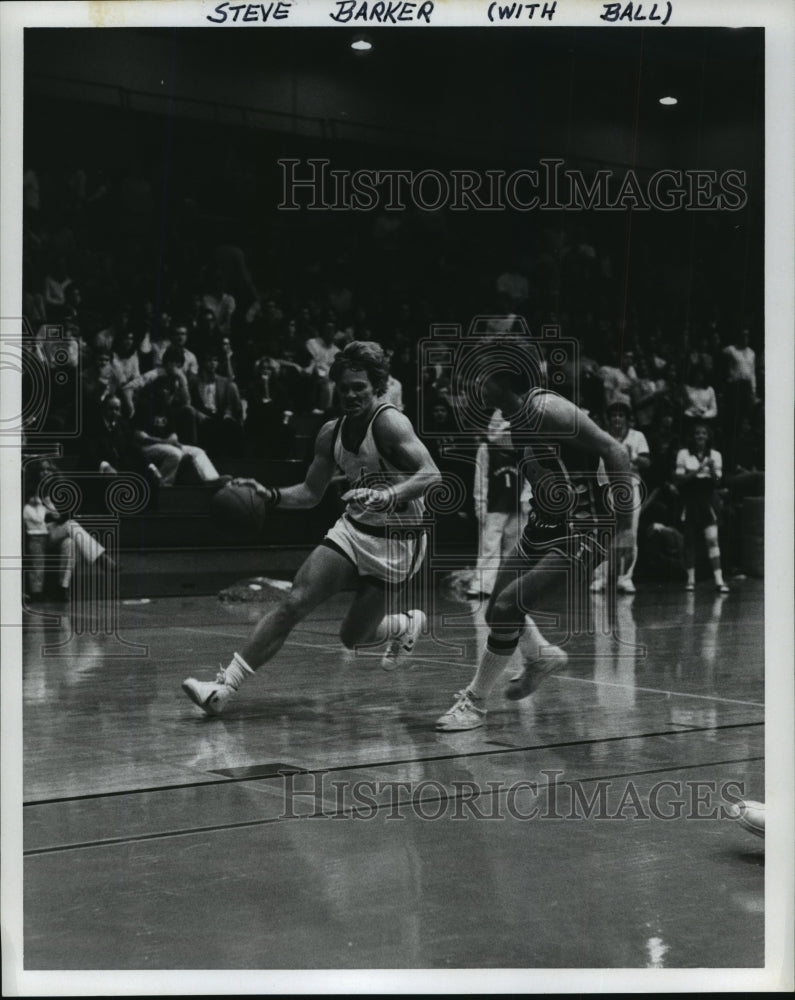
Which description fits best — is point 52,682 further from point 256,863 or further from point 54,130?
point 54,130

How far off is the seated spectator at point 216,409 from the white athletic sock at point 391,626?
3.96 metres

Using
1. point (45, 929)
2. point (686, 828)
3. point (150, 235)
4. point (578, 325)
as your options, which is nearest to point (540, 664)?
point (686, 828)

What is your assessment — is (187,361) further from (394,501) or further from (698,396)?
(394,501)

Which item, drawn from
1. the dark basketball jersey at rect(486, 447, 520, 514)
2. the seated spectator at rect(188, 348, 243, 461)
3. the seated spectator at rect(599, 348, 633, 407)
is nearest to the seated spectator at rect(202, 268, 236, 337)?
the seated spectator at rect(188, 348, 243, 461)

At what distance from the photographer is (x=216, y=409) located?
10828 mm

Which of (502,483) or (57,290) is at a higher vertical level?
(57,290)

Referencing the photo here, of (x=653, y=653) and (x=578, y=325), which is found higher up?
(x=578, y=325)

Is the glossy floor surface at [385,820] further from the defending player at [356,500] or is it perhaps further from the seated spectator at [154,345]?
the seated spectator at [154,345]

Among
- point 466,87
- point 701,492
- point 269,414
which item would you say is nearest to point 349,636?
point 269,414

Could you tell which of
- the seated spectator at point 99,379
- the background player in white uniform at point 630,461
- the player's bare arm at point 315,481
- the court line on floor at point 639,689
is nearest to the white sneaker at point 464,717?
the player's bare arm at point 315,481

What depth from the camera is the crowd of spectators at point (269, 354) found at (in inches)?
423

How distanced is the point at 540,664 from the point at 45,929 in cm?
382

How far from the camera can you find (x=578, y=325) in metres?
12.2

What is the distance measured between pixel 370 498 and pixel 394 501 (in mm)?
122
